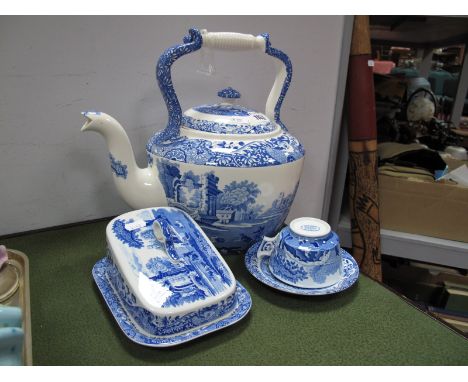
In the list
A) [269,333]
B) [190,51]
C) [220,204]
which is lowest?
[269,333]

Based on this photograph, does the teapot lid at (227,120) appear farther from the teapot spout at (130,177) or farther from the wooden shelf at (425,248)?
the wooden shelf at (425,248)

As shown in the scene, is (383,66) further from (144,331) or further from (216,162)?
(144,331)

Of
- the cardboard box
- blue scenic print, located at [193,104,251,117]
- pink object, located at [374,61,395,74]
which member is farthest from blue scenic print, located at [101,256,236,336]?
pink object, located at [374,61,395,74]

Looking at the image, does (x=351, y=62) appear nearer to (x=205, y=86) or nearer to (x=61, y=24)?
(x=205, y=86)

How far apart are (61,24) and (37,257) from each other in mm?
449

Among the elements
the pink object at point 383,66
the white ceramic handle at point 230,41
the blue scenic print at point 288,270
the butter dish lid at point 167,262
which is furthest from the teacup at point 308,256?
the pink object at point 383,66

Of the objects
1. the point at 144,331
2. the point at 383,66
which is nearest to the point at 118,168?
the point at 144,331

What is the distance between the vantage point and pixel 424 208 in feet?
3.06

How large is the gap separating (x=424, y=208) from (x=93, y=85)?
0.86 meters

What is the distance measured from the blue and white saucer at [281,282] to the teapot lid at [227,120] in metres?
0.22

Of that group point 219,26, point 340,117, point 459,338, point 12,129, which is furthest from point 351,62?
point 12,129

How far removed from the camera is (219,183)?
22.9 inches

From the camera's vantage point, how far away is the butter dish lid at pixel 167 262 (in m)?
0.47

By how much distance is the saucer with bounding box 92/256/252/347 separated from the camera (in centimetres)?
47
